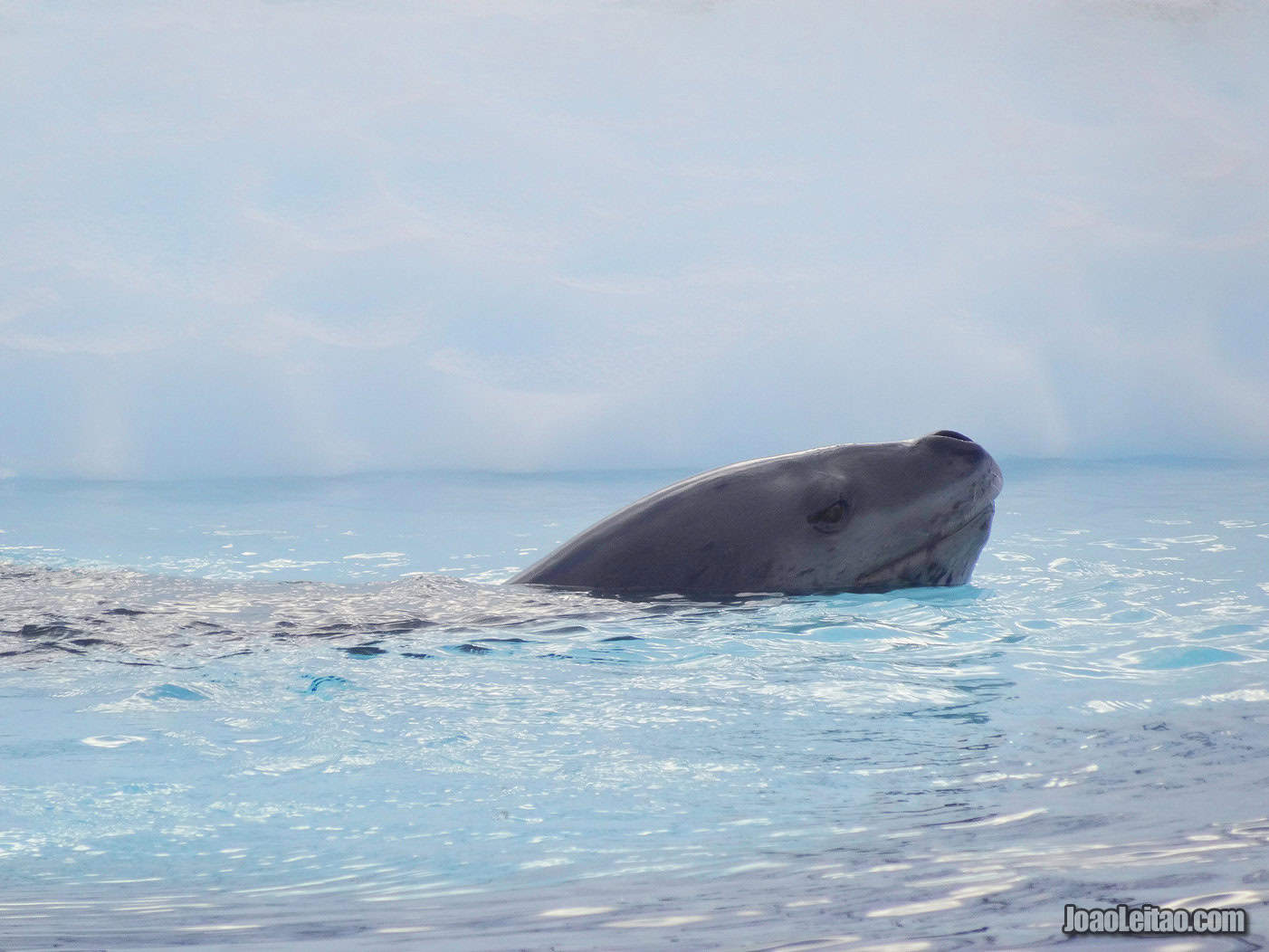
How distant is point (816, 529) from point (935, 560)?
1.20 ft

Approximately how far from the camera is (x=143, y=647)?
11.4 feet

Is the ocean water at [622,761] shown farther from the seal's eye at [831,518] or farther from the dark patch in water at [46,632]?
the seal's eye at [831,518]

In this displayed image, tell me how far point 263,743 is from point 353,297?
8.87 m

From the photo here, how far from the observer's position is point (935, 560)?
154 inches

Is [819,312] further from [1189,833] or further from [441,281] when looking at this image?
[1189,833]

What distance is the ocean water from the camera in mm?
1574

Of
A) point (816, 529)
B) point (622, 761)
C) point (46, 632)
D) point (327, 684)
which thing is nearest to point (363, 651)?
point (327, 684)

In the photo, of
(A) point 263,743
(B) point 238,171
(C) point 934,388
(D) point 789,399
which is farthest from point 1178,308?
(A) point 263,743

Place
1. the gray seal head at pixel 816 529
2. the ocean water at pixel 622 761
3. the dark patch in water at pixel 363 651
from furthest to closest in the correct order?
the gray seal head at pixel 816 529 < the dark patch in water at pixel 363 651 < the ocean water at pixel 622 761

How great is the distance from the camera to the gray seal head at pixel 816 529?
3.82 m

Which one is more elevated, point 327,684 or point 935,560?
point 935,560

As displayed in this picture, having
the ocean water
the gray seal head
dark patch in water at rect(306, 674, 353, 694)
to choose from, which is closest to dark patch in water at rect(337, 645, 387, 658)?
the ocean water

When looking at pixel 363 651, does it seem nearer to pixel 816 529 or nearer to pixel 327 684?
pixel 327 684

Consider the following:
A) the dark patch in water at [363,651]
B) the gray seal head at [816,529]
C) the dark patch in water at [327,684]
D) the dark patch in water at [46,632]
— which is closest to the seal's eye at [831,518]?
the gray seal head at [816,529]
